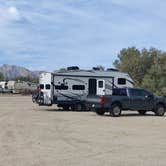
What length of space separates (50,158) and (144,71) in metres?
68.8

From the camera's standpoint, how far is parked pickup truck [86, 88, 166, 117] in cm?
2755

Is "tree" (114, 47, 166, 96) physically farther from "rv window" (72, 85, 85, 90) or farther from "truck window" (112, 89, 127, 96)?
"truck window" (112, 89, 127, 96)

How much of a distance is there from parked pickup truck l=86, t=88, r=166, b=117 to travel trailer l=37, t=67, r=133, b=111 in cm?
446

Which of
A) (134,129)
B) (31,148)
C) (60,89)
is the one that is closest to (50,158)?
(31,148)

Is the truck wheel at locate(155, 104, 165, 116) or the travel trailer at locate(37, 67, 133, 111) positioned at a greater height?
the travel trailer at locate(37, 67, 133, 111)

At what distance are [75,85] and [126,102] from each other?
6.49 m

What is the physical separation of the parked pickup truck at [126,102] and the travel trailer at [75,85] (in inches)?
176

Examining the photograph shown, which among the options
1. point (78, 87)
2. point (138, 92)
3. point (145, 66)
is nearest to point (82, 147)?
point (138, 92)

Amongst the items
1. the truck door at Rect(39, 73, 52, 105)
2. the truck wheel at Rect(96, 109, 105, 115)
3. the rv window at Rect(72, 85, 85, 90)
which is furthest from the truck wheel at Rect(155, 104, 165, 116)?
the truck door at Rect(39, 73, 52, 105)

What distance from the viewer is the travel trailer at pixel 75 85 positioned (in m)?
33.1

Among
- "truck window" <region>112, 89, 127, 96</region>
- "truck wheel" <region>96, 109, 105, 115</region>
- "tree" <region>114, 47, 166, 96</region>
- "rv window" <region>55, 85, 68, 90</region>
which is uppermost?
"tree" <region>114, 47, 166, 96</region>

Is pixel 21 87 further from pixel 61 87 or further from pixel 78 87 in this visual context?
pixel 61 87

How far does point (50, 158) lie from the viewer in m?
11.2

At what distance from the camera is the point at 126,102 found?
28.2 metres
